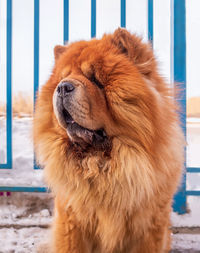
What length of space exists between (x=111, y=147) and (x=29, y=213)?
1.51m

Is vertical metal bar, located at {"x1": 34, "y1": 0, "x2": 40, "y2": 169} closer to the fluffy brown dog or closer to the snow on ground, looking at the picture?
the snow on ground

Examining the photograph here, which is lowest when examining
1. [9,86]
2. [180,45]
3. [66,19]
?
[9,86]

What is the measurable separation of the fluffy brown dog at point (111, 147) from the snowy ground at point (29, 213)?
0.52m

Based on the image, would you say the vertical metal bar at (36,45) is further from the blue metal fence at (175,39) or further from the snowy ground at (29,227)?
the snowy ground at (29,227)

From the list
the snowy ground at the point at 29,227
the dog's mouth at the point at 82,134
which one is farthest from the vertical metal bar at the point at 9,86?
the dog's mouth at the point at 82,134

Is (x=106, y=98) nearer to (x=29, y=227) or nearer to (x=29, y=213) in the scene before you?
(x=29, y=227)

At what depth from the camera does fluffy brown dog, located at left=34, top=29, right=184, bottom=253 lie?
1.47 metres

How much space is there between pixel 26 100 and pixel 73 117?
6.99ft

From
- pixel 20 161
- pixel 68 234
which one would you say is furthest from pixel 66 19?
pixel 68 234

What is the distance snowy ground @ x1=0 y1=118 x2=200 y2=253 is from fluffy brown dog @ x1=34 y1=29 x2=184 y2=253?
518mm

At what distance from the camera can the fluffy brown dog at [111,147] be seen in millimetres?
1470

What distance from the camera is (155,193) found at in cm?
157

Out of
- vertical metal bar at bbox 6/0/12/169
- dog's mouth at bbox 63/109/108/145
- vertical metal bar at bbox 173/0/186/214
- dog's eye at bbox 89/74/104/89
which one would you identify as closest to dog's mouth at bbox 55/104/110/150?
dog's mouth at bbox 63/109/108/145

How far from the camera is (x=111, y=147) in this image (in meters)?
1.52
